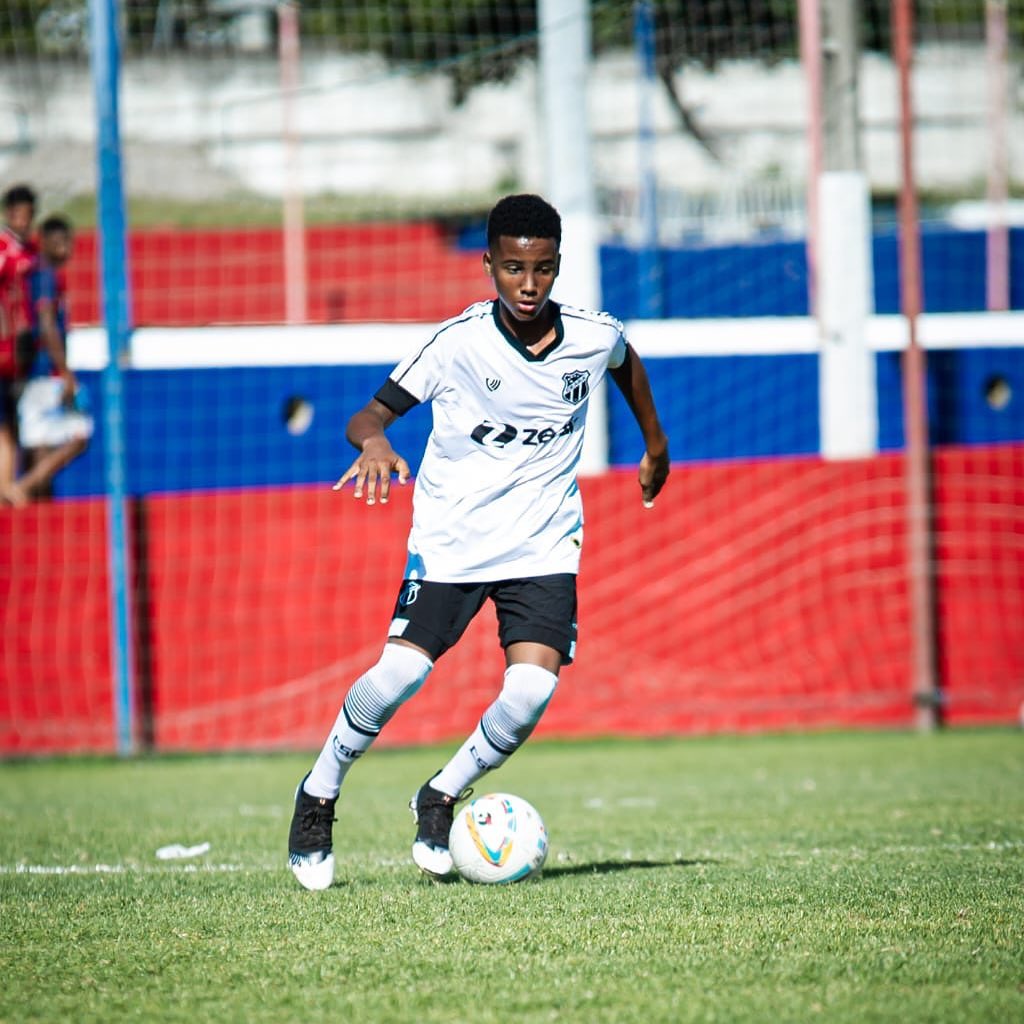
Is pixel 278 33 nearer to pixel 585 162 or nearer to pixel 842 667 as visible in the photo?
pixel 585 162

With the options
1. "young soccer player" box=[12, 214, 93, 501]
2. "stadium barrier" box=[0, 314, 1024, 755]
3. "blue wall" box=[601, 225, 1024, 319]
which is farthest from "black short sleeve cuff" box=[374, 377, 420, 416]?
"blue wall" box=[601, 225, 1024, 319]

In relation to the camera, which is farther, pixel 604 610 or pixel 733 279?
pixel 733 279

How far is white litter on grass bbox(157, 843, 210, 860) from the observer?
20.8ft

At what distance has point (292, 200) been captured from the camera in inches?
819

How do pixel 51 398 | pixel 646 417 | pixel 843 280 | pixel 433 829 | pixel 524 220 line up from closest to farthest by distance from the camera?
pixel 524 220, pixel 433 829, pixel 646 417, pixel 51 398, pixel 843 280

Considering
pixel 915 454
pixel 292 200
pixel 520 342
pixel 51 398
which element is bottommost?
pixel 915 454

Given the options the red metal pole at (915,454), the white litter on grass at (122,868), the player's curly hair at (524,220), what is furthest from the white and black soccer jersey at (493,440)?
the red metal pole at (915,454)

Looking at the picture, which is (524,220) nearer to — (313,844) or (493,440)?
(493,440)

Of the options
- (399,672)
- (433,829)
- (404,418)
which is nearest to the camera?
(399,672)

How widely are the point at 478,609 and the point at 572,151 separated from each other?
8.97 meters

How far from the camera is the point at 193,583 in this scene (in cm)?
1177

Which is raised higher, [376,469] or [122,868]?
[376,469]

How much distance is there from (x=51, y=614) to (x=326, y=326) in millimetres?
3411

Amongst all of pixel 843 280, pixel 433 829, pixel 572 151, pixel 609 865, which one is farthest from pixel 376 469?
pixel 572 151
